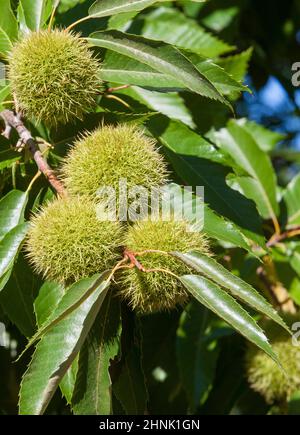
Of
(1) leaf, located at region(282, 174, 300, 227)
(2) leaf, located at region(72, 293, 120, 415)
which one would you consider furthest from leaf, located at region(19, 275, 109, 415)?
(1) leaf, located at region(282, 174, 300, 227)

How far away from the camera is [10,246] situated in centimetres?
126

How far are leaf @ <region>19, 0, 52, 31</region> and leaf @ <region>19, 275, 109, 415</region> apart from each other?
0.65 m

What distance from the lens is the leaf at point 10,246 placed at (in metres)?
1.24

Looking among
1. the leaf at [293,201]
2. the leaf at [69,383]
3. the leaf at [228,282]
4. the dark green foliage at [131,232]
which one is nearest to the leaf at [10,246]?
the dark green foliage at [131,232]

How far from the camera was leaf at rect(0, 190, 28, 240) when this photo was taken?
136 cm

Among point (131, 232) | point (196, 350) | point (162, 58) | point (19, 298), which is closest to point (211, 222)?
point (131, 232)

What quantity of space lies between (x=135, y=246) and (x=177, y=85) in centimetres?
43

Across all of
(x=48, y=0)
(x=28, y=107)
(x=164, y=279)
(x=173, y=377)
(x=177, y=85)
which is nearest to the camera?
(x=164, y=279)

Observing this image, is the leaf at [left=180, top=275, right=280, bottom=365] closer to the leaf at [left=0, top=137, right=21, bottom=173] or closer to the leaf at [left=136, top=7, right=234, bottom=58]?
the leaf at [left=0, top=137, right=21, bottom=173]

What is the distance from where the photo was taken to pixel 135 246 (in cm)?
115

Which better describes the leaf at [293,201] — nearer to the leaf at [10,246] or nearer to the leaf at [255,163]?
the leaf at [255,163]

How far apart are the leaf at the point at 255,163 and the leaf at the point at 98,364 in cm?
100
